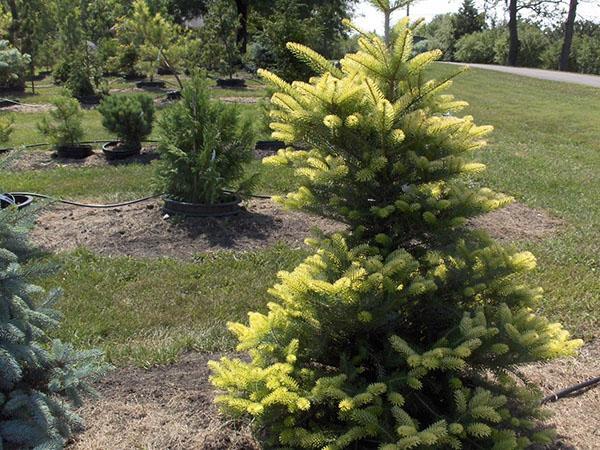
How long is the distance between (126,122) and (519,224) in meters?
6.50

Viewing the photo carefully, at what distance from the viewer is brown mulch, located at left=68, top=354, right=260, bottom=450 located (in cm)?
296

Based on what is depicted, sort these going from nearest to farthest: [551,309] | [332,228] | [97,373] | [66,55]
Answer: [97,373]
[551,309]
[332,228]
[66,55]

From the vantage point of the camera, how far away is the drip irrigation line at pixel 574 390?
3.51 m

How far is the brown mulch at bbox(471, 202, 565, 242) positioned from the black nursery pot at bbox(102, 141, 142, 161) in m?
5.99

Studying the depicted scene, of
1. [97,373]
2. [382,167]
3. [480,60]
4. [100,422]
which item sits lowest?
[100,422]

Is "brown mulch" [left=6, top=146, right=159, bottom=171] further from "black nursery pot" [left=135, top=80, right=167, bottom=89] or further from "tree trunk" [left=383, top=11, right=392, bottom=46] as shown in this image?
"black nursery pot" [left=135, top=80, right=167, bottom=89]

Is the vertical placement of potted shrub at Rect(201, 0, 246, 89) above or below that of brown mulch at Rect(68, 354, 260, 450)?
above

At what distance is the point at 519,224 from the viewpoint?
678cm

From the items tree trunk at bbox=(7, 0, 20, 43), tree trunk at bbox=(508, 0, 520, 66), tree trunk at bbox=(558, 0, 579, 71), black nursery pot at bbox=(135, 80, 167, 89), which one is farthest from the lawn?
tree trunk at bbox=(508, 0, 520, 66)

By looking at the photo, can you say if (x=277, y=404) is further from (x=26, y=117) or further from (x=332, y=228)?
(x=26, y=117)

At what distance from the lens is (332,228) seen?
6.33 metres

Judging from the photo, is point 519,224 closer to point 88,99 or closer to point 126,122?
point 126,122

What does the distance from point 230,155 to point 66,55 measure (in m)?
15.4

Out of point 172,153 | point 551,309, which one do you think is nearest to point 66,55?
point 172,153
